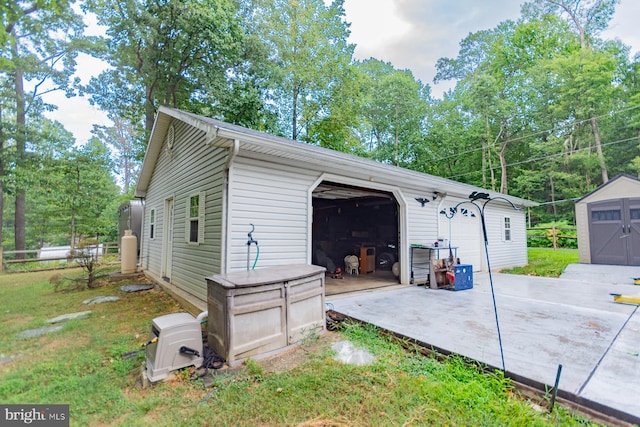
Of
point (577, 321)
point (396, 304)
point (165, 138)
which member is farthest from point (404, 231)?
point (165, 138)

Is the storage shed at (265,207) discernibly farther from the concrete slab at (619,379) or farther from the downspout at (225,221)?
the concrete slab at (619,379)

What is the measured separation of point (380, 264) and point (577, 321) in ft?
20.1

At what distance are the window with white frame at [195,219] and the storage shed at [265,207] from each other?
0.02m

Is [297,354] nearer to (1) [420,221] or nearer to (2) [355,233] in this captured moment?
(1) [420,221]

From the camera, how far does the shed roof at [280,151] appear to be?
12.4 feet

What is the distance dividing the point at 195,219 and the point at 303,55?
14266mm

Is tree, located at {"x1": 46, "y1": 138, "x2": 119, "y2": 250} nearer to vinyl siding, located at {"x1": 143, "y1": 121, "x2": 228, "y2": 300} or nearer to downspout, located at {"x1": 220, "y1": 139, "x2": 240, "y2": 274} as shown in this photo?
vinyl siding, located at {"x1": 143, "y1": 121, "x2": 228, "y2": 300}

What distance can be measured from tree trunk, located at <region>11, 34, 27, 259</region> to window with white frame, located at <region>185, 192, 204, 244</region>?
40.4 feet

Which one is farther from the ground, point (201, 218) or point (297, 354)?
point (201, 218)

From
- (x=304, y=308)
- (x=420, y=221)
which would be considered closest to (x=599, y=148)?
(x=420, y=221)

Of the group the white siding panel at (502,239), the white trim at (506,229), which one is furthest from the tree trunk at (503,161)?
the white trim at (506,229)

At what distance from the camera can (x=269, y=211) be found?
4.47 meters

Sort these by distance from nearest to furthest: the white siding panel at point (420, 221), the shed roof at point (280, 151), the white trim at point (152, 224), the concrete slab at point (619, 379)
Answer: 1. the concrete slab at point (619, 379)
2. the shed roof at point (280, 151)
3. the white siding panel at point (420, 221)
4. the white trim at point (152, 224)

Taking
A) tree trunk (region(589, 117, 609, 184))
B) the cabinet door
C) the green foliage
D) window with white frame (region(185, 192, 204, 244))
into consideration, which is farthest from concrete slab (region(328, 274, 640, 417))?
tree trunk (region(589, 117, 609, 184))
